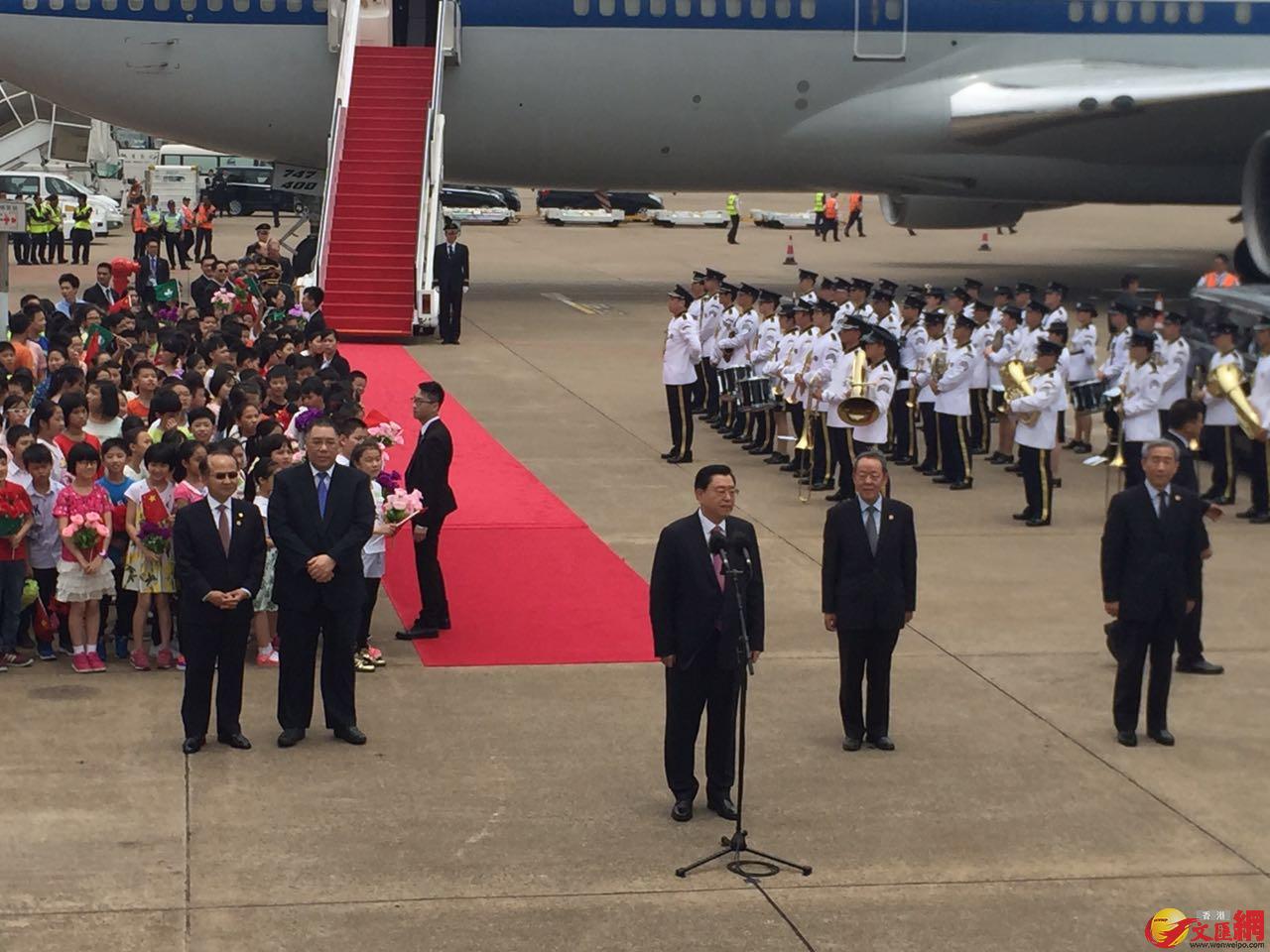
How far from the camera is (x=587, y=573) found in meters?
13.3

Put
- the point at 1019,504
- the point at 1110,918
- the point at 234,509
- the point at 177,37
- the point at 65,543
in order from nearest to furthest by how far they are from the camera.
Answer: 1. the point at 1110,918
2. the point at 234,509
3. the point at 65,543
4. the point at 1019,504
5. the point at 177,37

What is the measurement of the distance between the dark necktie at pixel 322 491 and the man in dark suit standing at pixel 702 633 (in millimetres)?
1899

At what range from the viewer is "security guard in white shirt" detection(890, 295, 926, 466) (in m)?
17.8

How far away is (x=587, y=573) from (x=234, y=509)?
4233 mm

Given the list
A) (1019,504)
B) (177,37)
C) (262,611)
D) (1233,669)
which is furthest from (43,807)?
(177,37)

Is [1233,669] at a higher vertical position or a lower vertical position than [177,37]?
lower

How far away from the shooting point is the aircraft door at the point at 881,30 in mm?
26844

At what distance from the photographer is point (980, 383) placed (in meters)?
17.6

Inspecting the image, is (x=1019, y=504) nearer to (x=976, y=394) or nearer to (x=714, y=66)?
(x=976, y=394)

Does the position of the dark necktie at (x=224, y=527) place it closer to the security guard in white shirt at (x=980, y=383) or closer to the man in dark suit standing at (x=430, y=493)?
the man in dark suit standing at (x=430, y=493)

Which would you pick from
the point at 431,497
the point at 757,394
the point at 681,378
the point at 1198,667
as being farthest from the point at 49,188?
the point at 1198,667

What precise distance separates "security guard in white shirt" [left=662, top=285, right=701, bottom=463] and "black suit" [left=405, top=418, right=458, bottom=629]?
6062 mm

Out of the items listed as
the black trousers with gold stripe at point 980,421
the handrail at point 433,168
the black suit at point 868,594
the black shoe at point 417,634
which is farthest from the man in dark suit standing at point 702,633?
the handrail at point 433,168

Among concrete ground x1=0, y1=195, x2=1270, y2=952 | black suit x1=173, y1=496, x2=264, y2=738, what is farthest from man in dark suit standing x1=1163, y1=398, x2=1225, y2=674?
black suit x1=173, y1=496, x2=264, y2=738
